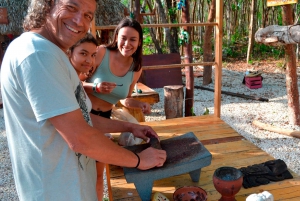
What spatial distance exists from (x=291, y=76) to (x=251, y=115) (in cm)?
120

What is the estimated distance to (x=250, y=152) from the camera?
7.66ft

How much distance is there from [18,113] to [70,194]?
0.35 m

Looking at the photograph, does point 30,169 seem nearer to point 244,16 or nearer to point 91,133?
point 91,133

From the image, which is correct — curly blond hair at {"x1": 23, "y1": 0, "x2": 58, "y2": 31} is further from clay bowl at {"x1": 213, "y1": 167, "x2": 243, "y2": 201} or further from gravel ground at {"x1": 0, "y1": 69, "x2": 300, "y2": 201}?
gravel ground at {"x1": 0, "y1": 69, "x2": 300, "y2": 201}

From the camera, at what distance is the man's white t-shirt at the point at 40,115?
3.02ft

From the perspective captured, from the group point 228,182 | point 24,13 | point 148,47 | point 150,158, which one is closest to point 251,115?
point 228,182

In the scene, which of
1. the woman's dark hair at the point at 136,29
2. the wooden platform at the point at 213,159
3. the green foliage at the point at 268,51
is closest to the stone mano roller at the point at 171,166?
the wooden platform at the point at 213,159

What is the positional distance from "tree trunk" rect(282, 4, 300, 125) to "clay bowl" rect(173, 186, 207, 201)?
132 inches

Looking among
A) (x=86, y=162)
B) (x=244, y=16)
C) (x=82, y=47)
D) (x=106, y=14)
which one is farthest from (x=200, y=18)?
(x=86, y=162)

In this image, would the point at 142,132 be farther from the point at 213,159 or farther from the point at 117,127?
the point at 213,159

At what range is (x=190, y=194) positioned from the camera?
166 cm

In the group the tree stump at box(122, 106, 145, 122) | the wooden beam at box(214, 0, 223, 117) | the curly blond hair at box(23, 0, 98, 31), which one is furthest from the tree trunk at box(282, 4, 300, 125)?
the curly blond hair at box(23, 0, 98, 31)

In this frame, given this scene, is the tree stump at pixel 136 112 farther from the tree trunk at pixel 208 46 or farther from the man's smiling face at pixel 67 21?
the tree trunk at pixel 208 46

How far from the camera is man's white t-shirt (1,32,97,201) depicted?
0.92m
